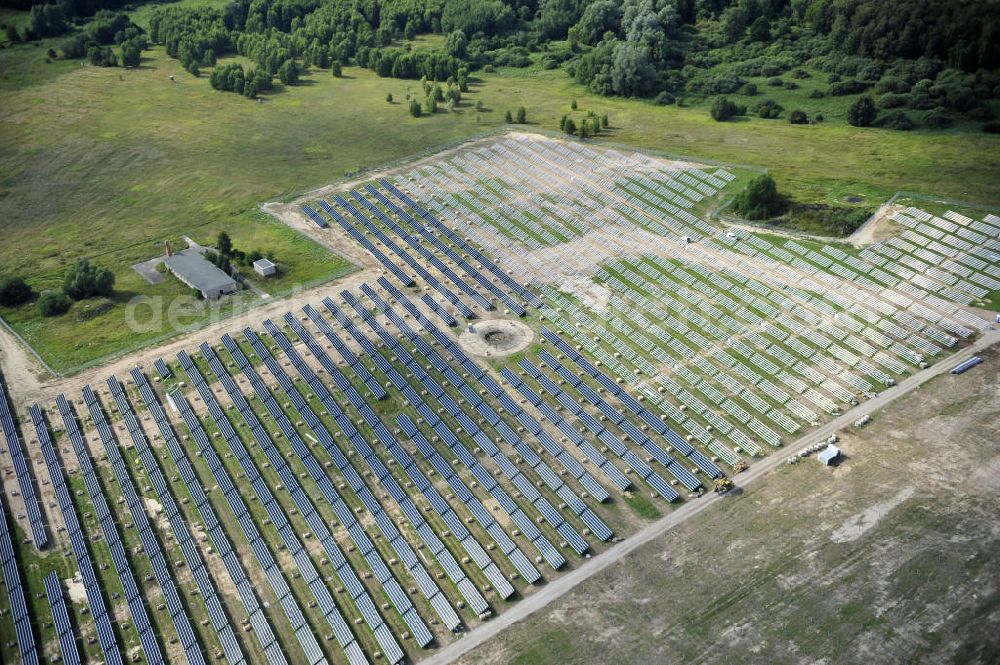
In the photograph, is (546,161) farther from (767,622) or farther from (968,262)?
(767,622)

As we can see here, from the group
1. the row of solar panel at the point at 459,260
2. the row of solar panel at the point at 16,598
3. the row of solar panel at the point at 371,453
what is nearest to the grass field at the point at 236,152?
the row of solar panel at the point at 459,260

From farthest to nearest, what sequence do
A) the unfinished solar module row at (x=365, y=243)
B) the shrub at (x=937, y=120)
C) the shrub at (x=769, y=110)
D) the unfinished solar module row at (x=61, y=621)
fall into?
the shrub at (x=769, y=110)
the shrub at (x=937, y=120)
the unfinished solar module row at (x=365, y=243)
the unfinished solar module row at (x=61, y=621)

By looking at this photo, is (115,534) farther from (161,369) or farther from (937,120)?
(937,120)

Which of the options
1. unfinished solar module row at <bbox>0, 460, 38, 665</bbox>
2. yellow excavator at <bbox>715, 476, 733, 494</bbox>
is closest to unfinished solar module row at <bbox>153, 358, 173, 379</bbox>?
unfinished solar module row at <bbox>0, 460, 38, 665</bbox>

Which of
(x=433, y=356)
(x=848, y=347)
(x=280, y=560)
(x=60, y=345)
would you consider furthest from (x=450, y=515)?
(x=60, y=345)

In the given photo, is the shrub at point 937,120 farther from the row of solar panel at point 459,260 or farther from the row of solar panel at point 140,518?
the row of solar panel at point 140,518

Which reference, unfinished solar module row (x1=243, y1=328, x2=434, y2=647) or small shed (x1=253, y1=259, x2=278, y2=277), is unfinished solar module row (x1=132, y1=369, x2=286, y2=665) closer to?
unfinished solar module row (x1=243, y1=328, x2=434, y2=647)

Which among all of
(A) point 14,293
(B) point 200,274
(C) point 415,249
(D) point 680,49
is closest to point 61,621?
(B) point 200,274
